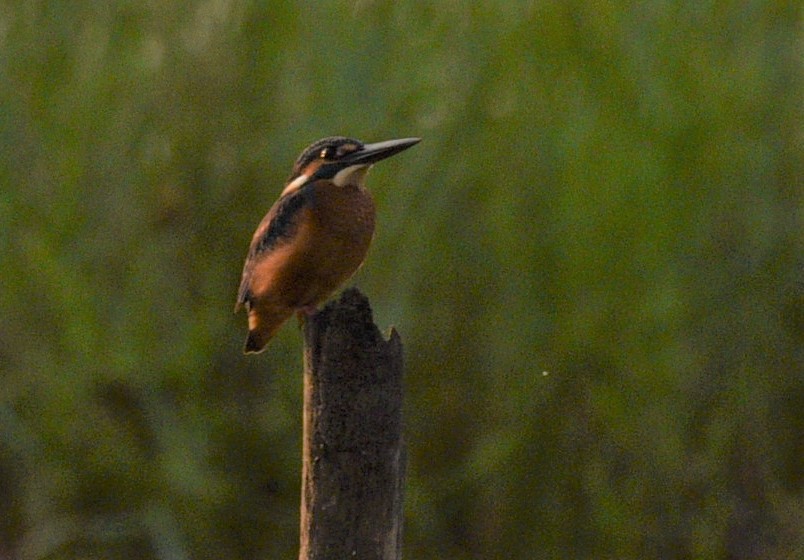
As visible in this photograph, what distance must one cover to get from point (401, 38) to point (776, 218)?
31.3 inches

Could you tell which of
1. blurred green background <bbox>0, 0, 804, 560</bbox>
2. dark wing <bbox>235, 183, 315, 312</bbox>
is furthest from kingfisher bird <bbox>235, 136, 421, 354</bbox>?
blurred green background <bbox>0, 0, 804, 560</bbox>

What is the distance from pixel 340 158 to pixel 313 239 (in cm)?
15

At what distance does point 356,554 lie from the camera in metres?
2.34

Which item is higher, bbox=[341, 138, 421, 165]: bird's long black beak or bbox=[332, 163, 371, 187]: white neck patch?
bbox=[341, 138, 421, 165]: bird's long black beak

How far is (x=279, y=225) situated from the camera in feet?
9.17

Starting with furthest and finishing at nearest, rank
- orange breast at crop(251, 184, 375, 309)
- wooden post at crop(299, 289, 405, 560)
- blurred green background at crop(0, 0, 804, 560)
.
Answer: blurred green background at crop(0, 0, 804, 560) < orange breast at crop(251, 184, 375, 309) < wooden post at crop(299, 289, 405, 560)

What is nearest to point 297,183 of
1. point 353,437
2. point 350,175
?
point 350,175

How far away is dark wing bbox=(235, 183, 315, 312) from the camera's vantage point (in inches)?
110

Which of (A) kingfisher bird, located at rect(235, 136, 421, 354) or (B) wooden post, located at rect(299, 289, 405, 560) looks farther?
(A) kingfisher bird, located at rect(235, 136, 421, 354)

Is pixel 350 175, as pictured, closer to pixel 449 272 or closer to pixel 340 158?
pixel 340 158

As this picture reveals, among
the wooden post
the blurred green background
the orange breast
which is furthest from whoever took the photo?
the blurred green background

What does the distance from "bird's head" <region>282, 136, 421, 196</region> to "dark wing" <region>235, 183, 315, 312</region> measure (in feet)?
0.11

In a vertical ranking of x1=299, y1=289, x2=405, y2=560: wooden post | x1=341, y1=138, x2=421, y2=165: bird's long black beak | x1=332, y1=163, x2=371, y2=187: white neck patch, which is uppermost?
x1=341, y1=138, x2=421, y2=165: bird's long black beak

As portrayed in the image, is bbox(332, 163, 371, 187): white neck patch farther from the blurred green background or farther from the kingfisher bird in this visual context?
the blurred green background
